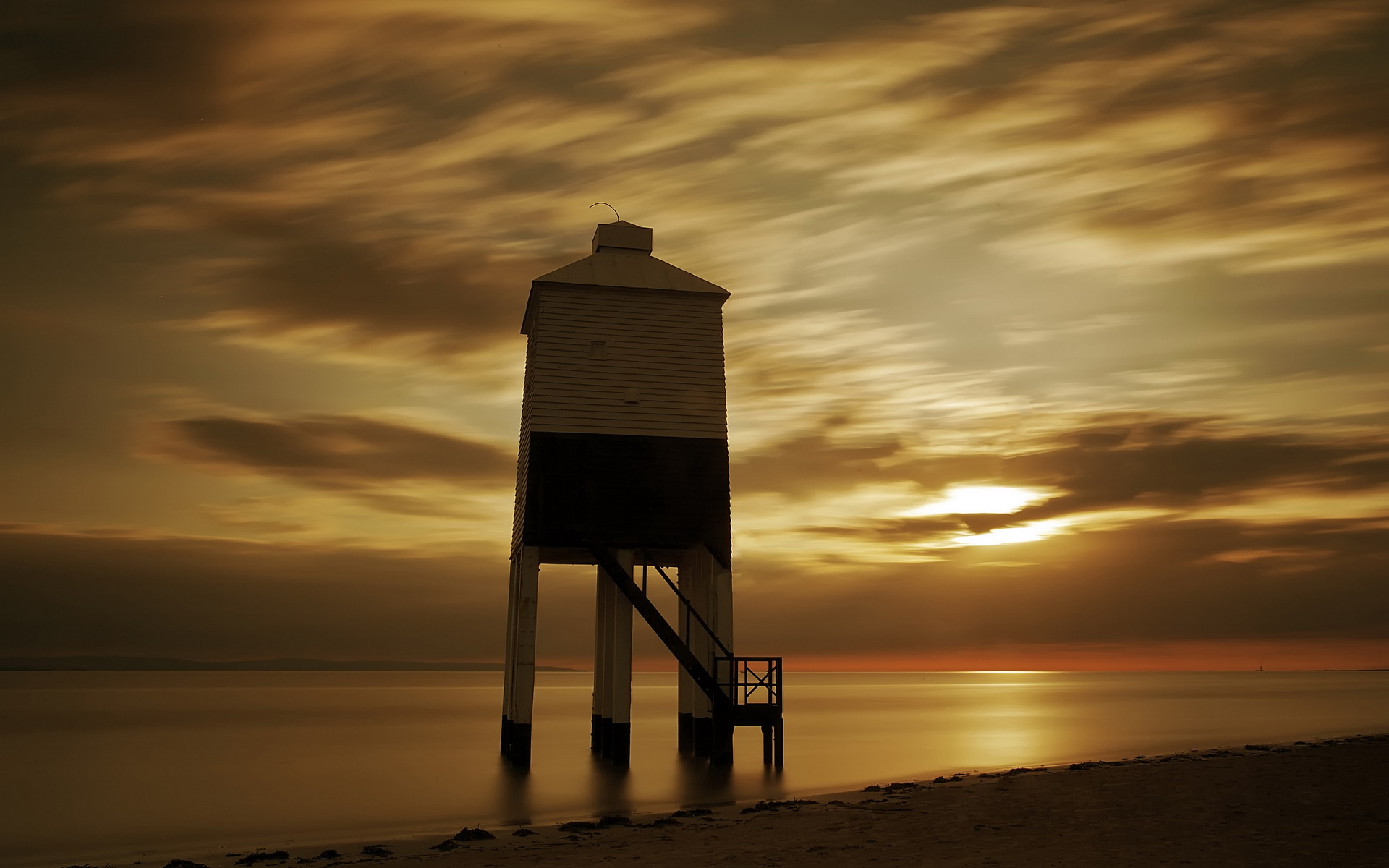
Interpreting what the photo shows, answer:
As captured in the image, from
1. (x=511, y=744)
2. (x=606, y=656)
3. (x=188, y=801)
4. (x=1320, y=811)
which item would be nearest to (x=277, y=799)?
(x=188, y=801)

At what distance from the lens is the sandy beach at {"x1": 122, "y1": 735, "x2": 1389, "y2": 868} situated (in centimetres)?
1468

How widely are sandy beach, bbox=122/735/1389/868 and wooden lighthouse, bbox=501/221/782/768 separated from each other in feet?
17.6

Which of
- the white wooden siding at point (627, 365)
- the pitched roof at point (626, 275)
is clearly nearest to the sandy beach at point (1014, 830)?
the white wooden siding at point (627, 365)

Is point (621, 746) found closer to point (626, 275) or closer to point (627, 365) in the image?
point (627, 365)

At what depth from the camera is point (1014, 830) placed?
55.0 ft

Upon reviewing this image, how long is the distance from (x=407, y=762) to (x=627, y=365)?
1965 centimetres

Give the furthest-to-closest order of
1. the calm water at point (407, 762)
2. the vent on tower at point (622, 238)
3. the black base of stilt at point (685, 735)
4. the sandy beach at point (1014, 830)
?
the black base of stilt at point (685, 735), the vent on tower at point (622, 238), the calm water at point (407, 762), the sandy beach at point (1014, 830)

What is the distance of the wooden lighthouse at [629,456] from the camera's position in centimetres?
2638

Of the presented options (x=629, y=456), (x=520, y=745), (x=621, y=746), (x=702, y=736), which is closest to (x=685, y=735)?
(x=702, y=736)

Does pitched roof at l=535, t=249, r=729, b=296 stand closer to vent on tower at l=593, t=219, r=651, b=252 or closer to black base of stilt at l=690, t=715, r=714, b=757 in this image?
vent on tower at l=593, t=219, r=651, b=252

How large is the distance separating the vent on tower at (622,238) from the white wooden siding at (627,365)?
2.50 metres

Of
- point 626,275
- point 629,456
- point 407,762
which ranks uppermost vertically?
point 626,275

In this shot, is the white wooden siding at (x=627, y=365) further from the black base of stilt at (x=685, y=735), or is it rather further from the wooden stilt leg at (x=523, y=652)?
the black base of stilt at (x=685, y=735)

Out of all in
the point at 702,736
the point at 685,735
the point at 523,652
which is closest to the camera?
the point at 523,652
